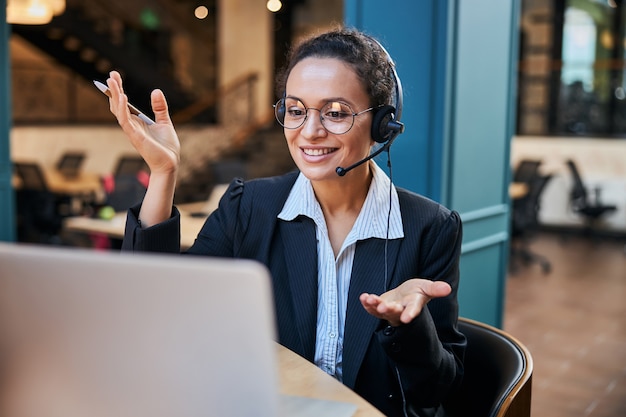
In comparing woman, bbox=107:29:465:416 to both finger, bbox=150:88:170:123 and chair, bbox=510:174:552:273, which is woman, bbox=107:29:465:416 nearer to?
finger, bbox=150:88:170:123

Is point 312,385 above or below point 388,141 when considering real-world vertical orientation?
below

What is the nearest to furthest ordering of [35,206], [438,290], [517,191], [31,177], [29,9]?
[438,290] → [29,9] → [35,206] → [31,177] → [517,191]

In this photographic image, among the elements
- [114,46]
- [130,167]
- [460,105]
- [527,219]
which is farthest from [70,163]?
[460,105]

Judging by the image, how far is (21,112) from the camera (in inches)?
389

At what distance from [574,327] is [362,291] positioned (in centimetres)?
413

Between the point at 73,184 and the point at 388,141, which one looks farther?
the point at 73,184

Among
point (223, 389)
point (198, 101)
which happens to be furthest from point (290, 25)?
point (223, 389)

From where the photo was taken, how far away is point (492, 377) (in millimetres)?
1603

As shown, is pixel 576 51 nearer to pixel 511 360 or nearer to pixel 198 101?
pixel 198 101

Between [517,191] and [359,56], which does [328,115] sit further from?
[517,191]

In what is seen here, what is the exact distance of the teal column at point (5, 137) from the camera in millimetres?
4703

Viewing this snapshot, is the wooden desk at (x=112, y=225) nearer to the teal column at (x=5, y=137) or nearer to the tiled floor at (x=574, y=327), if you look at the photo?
the teal column at (x=5, y=137)

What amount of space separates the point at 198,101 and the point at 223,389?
11.5 metres

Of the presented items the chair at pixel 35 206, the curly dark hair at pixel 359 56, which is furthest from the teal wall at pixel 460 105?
the chair at pixel 35 206
